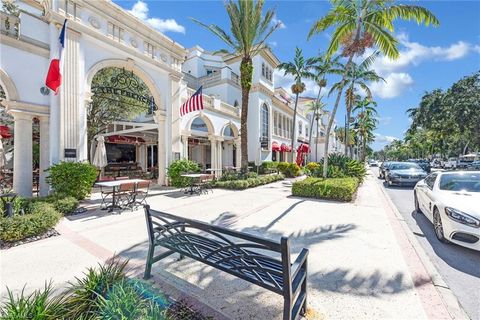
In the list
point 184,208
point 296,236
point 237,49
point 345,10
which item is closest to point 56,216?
point 184,208

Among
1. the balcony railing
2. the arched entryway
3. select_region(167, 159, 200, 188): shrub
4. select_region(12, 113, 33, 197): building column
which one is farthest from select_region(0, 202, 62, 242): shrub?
select_region(167, 159, 200, 188): shrub

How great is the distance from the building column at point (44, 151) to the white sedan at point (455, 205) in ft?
41.4

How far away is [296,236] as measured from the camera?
5430mm

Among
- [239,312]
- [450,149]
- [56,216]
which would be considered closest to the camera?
[239,312]

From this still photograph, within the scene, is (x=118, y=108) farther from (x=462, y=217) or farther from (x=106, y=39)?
(x=462, y=217)

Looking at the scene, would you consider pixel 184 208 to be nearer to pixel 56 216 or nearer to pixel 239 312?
pixel 56 216

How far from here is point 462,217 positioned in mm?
4332

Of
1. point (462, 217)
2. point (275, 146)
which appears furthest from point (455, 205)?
point (275, 146)

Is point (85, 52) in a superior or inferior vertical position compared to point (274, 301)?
superior

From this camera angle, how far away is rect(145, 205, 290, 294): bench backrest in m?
2.30

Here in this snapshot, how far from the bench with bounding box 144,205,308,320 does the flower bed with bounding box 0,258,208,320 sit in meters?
0.63

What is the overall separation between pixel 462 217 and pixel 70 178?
36.2ft

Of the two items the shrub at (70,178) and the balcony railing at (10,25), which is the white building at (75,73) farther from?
the shrub at (70,178)

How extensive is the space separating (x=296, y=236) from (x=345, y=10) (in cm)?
1120
